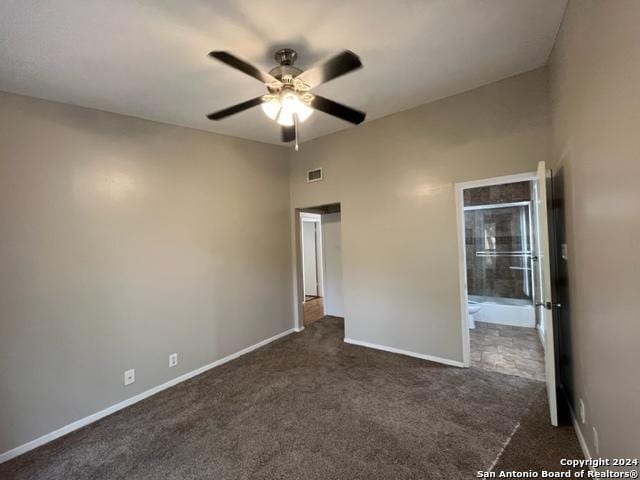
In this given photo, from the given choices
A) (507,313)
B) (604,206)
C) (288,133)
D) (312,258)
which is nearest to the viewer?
(604,206)

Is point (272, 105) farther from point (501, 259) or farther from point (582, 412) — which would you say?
point (501, 259)

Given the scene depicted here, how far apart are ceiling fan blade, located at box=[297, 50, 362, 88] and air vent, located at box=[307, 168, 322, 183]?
2.21m

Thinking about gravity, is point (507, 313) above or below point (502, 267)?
below

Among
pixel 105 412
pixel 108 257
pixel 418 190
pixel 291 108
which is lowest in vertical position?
pixel 105 412

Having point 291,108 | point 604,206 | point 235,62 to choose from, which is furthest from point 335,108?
point 604,206

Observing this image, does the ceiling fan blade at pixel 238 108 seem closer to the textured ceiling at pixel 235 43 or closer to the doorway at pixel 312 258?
the textured ceiling at pixel 235 43

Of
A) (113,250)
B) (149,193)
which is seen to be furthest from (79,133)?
(113,250)

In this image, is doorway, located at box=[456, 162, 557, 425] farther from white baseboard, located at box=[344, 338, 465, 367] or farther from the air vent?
the air vent

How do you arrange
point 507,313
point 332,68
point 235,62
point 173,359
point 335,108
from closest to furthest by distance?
1. point 235,62
2. point 332,68
3. point 335,108
4. point 173,359
5. point 507,313

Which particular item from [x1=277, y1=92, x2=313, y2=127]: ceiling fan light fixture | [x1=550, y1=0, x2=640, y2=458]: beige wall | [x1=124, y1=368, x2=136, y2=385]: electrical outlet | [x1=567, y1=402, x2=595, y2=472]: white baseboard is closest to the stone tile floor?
[x1=567, y1=402, x2=595, y2=472]: white baseboard

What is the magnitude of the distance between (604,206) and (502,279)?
164 inches

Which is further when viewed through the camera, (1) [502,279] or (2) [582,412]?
(1) [502,279]

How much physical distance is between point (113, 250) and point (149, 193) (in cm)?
64

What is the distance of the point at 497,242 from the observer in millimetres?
5062
